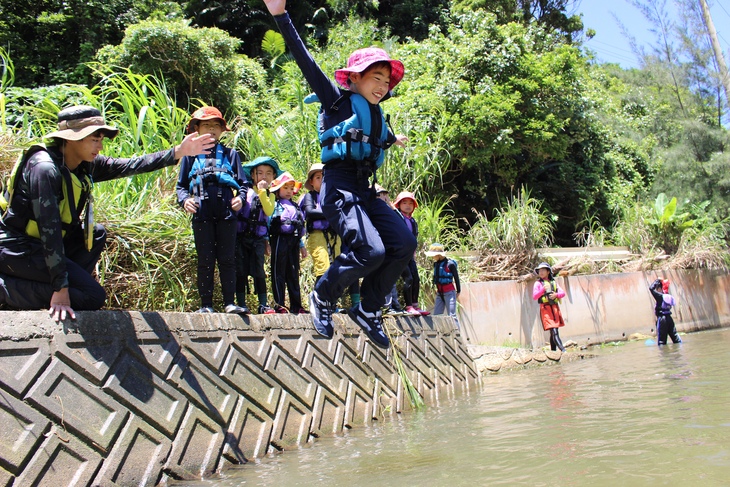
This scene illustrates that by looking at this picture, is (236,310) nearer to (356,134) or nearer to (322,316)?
(322,316)

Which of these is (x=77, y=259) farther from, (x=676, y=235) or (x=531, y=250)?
(x=676, y=235)

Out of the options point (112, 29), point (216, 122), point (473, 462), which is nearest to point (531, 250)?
point (216, 122)

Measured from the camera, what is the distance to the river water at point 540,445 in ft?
8.04

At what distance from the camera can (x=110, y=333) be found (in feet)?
9.74

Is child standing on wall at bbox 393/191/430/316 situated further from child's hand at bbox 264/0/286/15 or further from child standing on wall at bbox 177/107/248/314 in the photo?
child's hand at bbox 264/0/286/15

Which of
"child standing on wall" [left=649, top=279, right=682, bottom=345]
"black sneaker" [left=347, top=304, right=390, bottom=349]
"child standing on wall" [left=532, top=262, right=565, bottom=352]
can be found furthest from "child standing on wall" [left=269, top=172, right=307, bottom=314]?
"child standing on wall" [left=649, top=279, right=682, bottom=345]

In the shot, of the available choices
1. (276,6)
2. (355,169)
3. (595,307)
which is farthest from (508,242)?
(276,6)

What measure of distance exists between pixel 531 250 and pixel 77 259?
9291mm

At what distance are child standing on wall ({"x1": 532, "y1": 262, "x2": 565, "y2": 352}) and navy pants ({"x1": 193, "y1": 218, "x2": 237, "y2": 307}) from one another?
6.51 metres

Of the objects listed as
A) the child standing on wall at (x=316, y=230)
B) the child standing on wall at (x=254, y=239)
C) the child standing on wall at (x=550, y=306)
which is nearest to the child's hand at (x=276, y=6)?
the child standing on wall at (x=254, y=239)

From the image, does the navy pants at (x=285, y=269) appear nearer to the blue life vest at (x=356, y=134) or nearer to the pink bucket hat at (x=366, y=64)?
the blue life vest at (x=356, y=134)

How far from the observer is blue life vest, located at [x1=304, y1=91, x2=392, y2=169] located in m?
4.23

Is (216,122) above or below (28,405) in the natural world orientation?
above

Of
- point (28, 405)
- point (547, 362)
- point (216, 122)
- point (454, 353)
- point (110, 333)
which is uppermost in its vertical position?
point (216, 122)
